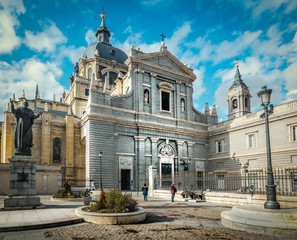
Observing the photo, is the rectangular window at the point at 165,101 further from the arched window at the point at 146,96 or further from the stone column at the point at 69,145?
the stone column at the point at 69,145

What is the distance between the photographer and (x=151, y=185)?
24.1 metres

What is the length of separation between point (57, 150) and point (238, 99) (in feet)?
106

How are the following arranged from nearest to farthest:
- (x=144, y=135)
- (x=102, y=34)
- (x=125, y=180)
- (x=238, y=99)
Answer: (x=125, y=180)
(x=144, y=135)
(x=238, y=99)
(x=102, y=34)

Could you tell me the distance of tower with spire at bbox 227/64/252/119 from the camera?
149ft

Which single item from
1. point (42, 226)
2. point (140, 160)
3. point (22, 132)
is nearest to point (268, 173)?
point (42, 226)

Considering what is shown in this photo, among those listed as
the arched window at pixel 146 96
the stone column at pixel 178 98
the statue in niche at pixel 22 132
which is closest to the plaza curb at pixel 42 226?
the statue in niche at pixel 22 132

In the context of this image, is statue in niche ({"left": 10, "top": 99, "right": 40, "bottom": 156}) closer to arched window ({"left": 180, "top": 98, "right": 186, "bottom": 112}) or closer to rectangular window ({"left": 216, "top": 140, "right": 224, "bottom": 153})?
arched window ({"left": 180, "top": 98, "right": 186, "bottom": 112})

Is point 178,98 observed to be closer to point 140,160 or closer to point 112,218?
point 140,160

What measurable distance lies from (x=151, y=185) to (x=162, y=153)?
25.6 ft

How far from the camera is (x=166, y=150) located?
31.9 metres

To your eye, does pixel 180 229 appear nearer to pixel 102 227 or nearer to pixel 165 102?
pixel 102 227

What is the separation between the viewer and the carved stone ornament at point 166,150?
31.6m

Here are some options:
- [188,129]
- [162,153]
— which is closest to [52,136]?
[162,153]

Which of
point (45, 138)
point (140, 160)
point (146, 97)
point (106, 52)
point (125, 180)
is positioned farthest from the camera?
point (106, 52)
